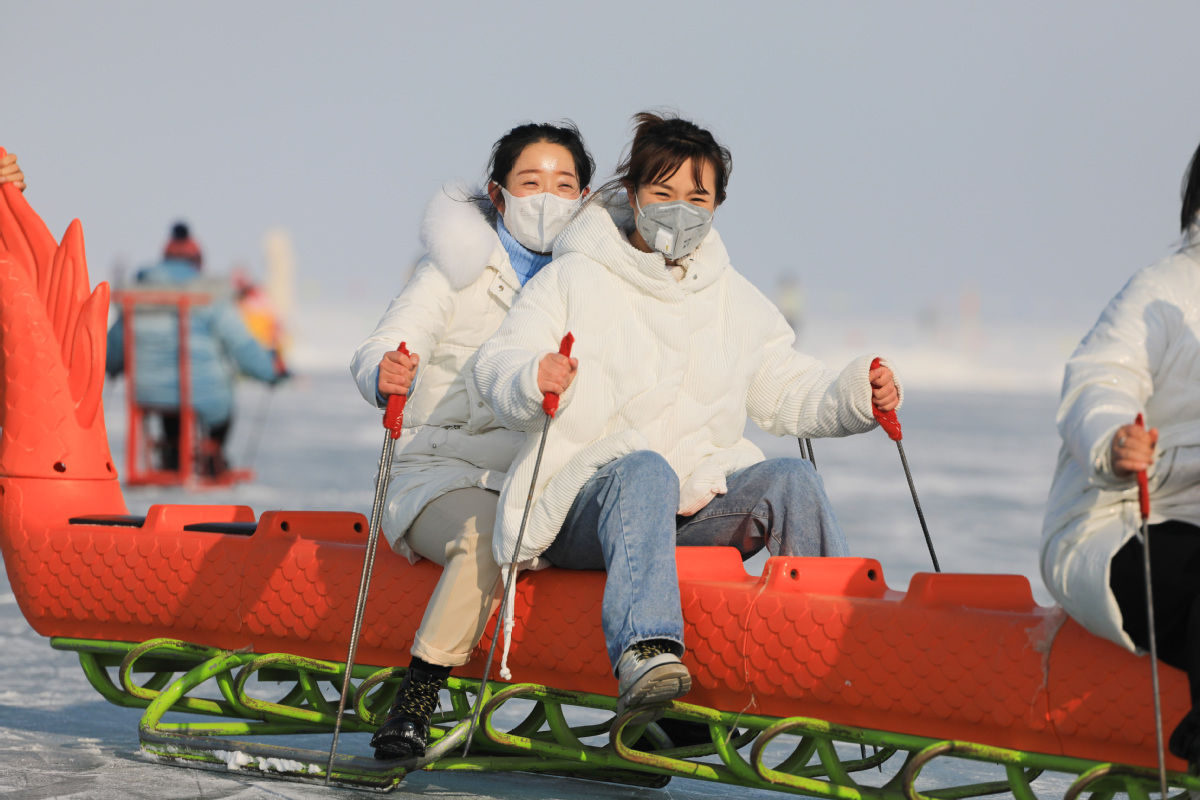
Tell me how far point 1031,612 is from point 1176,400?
551 millimetres

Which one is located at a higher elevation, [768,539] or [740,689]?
[768,539]

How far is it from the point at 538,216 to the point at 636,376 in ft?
2.12

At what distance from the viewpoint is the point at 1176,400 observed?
2.86m

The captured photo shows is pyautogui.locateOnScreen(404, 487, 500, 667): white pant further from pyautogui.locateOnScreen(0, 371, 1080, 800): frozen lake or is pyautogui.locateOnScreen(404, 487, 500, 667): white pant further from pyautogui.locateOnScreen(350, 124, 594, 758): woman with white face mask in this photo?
pyautogui.locateOnScreen(0, 371, 1080, 800): frozen lake

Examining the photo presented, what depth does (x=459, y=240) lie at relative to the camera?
156 inches

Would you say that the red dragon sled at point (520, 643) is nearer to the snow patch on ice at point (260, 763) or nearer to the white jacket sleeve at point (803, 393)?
the snow patch on ice at point (260, 763)

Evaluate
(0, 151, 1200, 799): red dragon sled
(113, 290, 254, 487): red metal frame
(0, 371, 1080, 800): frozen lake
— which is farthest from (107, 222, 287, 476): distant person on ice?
(0, 151, 1200, 799): red dragon sled

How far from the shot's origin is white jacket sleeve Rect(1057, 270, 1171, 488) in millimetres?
2789

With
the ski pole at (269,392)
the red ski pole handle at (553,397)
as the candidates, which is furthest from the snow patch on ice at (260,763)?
the ski pole at (269,392)

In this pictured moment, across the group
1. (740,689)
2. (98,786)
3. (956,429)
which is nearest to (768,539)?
(740,689)

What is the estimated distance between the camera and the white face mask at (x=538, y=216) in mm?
3994

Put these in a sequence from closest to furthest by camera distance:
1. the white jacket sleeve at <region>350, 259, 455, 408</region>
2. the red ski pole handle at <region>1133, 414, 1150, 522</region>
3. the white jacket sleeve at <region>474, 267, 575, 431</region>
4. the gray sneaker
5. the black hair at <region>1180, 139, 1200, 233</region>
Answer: the red ski pole handle at <region>1133, 414, 1150, 522</region>
the black hair at <region>1180, 139, 1200, 233</region>
the gray sneaker
the white jacket sleeve at <region>474, 267, 575, 431</region>
the white jacket sleeve at <region>350, 259, 455, 408</region>

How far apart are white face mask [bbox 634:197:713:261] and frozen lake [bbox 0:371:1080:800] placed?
60.0 inches

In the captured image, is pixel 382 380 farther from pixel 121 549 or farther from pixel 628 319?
pixel 121 549
